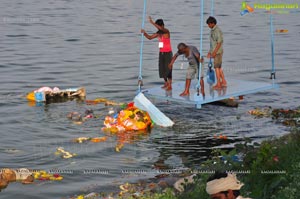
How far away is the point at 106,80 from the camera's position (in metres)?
26.3

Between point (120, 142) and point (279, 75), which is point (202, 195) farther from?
point (279, 75)

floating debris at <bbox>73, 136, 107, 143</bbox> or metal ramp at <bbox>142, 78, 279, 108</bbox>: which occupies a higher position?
metal ramp at <bbox>142, 78, 279, 108</bbox>

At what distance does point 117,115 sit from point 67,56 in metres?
15.5

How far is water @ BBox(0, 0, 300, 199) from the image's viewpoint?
1518 cm

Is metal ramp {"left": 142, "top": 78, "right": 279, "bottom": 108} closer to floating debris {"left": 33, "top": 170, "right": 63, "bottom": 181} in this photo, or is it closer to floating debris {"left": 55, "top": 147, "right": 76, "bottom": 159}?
floating debris {"left": 55, "top": 147, "right": 76, "bottom": 159}

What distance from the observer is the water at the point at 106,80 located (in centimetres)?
1518

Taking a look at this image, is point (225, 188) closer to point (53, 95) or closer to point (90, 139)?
point (90, 139)

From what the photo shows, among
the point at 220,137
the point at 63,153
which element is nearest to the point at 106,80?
the point at 220,137

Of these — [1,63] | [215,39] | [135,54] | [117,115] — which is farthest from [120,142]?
[135,54]

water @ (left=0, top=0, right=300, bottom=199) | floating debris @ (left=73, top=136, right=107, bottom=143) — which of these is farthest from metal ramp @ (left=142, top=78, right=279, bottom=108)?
floating debris @ (left=73, top=136, right=107, bottom=143)

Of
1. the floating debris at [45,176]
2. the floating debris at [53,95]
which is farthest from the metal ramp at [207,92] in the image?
the floating debris at [45,176]

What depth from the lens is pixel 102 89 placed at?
79.9ft

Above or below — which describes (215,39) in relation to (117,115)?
above

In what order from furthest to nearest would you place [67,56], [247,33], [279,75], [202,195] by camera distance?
[247,33], [67,56], [279,75], [202,195]
